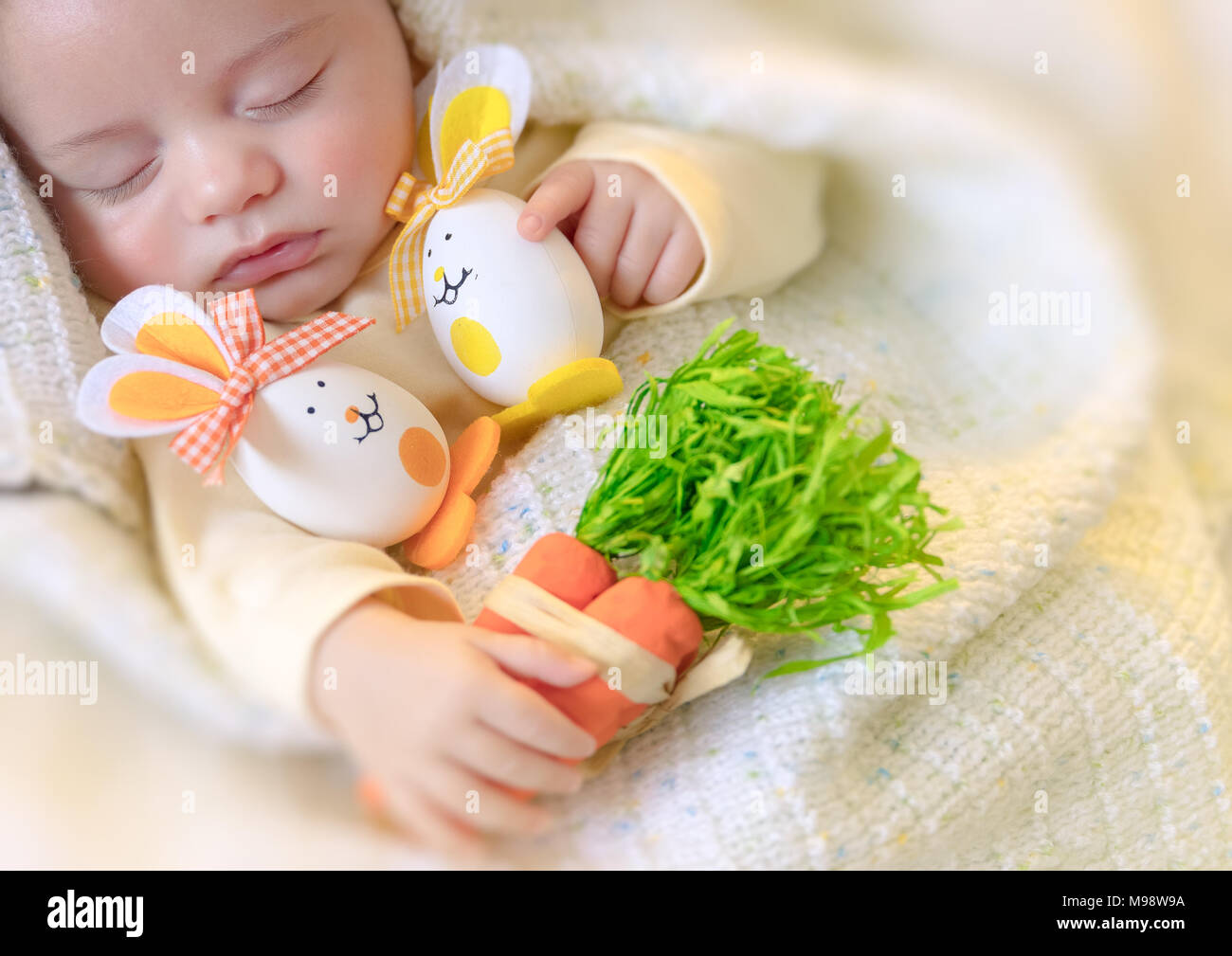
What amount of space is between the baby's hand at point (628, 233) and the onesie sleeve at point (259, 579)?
269 mm

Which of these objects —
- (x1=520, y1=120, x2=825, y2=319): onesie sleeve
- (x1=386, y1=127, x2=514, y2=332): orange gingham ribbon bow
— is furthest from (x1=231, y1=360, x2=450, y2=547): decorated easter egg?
(x1=520, y1=120, x2=825, y2=319): onesie sleeve

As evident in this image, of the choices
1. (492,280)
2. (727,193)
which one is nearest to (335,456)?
(492,280)

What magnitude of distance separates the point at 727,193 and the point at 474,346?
24 centimetres

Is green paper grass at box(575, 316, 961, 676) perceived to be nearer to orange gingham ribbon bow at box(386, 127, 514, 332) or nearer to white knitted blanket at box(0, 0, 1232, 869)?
white knitted blanket at box(0, 0, 1232, 869)

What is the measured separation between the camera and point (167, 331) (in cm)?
56

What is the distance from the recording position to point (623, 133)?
769mm

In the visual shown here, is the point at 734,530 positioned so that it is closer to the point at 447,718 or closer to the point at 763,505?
the point at 763,505

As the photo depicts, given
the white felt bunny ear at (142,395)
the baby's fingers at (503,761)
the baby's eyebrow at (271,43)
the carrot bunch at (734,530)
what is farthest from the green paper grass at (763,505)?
the baby's eyebrow at (271,43)

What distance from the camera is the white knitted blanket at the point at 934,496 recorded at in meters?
0.51

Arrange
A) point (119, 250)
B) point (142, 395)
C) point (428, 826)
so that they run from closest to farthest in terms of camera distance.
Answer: point (428, 826), point (142, 395), point (119, 250)

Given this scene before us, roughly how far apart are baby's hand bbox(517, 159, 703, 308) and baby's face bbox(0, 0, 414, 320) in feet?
0.41
